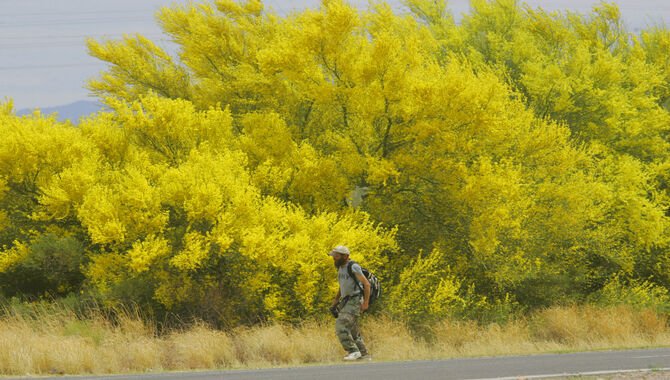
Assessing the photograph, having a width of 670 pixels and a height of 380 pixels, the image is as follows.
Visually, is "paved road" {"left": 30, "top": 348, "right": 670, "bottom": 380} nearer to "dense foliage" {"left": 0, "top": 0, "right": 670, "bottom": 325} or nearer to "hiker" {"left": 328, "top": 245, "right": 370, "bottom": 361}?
"hiker" {"left": 328, "top": 245, "right": 370, "bottom": 361}

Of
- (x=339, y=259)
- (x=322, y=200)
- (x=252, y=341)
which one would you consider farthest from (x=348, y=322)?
(x=322, y=200)

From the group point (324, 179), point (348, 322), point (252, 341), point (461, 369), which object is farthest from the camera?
point (324, 179)

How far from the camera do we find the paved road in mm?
10625

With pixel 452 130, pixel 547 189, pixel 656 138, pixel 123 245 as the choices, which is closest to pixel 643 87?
pixel 656 138

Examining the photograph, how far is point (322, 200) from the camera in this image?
22.4m

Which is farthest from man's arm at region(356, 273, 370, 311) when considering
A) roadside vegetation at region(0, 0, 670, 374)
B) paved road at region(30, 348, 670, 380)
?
roadside vegetation at region(0, 0, 670, 374)

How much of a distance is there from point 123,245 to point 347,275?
23.1 ft

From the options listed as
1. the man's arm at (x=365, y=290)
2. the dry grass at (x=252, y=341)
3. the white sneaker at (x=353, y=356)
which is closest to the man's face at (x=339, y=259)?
the man's arm at (x=365, y=290)

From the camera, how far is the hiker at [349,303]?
42.8 ft

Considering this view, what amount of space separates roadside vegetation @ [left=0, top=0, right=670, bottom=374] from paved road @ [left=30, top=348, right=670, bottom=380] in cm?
145

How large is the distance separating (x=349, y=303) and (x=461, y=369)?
232cm

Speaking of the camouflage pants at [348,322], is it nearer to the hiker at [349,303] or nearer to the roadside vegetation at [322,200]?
the hiker at [349,303]

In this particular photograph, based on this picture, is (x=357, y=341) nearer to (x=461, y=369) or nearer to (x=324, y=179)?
(x=461, y=369)

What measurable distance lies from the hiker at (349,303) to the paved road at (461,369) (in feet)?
1.89
